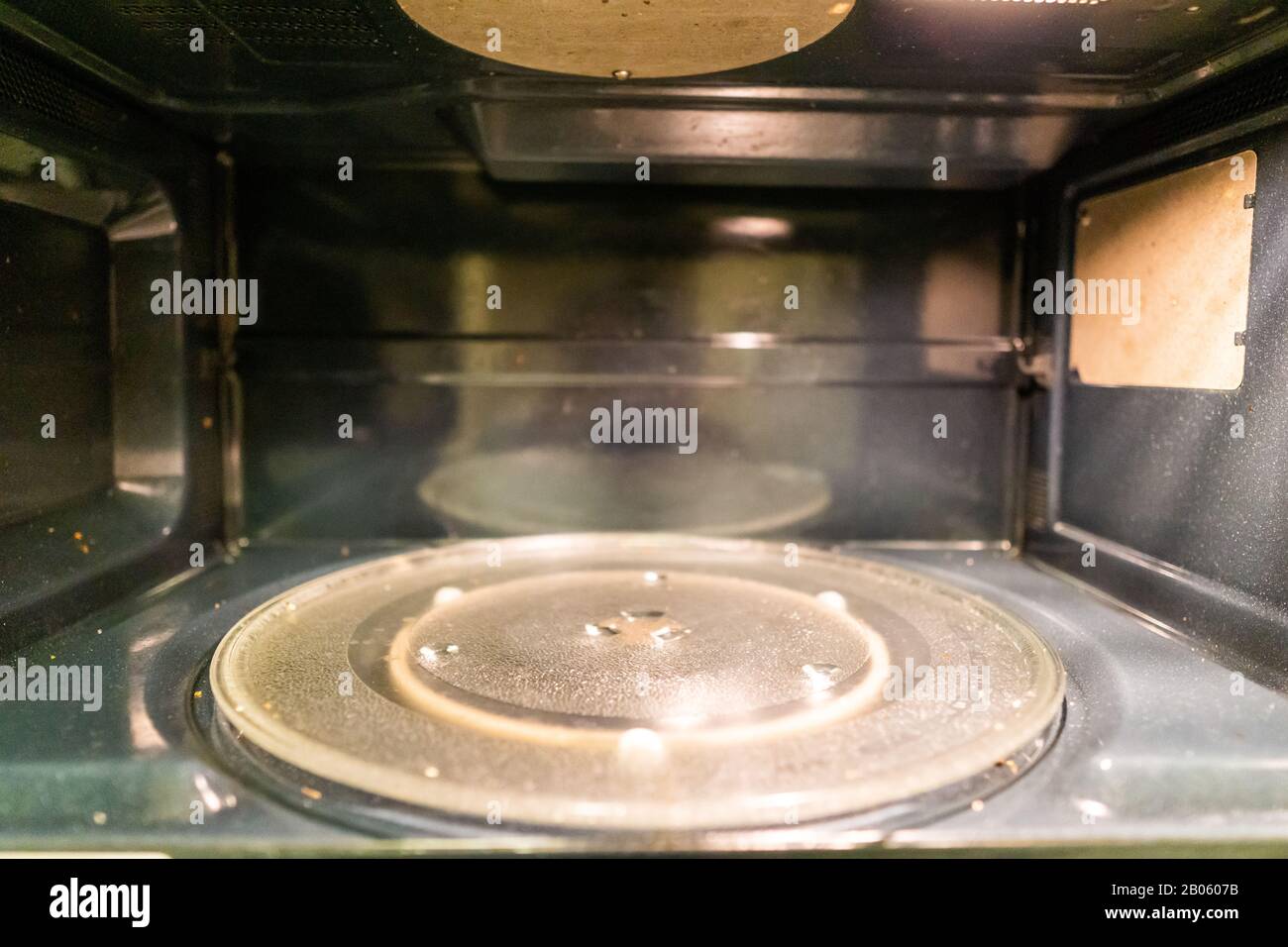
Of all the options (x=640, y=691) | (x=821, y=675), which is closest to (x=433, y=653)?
(x=640, y=691)

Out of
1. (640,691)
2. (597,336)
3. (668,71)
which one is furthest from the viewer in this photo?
(597,336)

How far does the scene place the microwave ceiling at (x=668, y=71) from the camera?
2.30ft

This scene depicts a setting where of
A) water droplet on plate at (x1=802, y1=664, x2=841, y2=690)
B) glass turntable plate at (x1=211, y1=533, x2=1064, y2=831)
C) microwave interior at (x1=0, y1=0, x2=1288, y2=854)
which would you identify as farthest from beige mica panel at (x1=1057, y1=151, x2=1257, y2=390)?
water droplet on plate at (x1=802, y1=664, x2=841, y2=690)

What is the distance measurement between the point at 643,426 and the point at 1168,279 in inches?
25.0

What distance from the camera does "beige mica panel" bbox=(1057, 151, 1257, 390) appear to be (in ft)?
2.62

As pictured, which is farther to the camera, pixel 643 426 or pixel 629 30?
pixel 643 426

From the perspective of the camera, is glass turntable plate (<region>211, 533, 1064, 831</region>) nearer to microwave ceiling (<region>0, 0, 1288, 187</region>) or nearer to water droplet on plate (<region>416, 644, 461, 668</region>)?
water droplet on plate (<region>416, 644, 461, 668</region>)

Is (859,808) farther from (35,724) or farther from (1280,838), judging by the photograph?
(35,724)

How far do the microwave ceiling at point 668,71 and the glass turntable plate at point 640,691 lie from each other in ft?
1.59

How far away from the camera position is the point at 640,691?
66 centimetres

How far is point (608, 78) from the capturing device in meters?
0.83

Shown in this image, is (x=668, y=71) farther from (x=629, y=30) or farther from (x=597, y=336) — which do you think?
(x=597, y=336)

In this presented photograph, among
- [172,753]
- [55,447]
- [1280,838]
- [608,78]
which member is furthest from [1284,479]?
[55,447]
